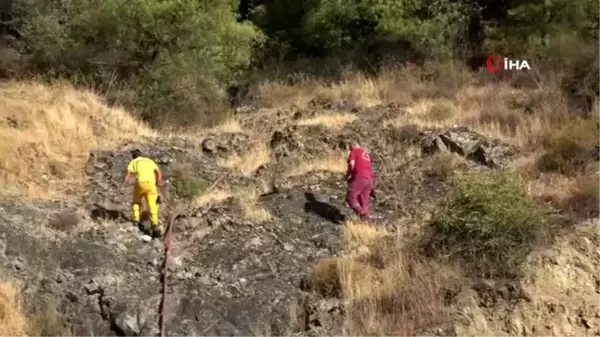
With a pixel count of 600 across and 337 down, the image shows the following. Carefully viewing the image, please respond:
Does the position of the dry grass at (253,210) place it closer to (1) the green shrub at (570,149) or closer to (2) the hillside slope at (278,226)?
(2) the hillside slope at (278,226)

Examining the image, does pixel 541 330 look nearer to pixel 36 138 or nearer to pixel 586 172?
pixel 586 172

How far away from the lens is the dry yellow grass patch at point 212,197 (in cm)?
1348

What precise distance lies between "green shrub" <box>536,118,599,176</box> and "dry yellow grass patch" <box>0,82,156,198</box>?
8.11 m

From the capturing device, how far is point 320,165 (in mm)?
15711

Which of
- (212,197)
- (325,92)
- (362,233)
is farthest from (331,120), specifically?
(362,233)

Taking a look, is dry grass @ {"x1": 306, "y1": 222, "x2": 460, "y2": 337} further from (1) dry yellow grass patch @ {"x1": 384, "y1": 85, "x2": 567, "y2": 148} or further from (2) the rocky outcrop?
(1) dry yellow grass patch @ {"x1": 384, "y1": 85, "x2": 567, "y2": 148}

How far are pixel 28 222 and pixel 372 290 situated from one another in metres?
5.52

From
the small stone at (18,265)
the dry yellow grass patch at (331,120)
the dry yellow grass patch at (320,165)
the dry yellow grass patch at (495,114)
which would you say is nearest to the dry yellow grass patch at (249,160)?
the dry yellow grass patch at (320,165)

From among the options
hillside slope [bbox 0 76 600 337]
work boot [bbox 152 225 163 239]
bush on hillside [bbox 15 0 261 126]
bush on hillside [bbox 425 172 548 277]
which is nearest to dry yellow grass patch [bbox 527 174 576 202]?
hillside slope [bbox 0 76 600 337]

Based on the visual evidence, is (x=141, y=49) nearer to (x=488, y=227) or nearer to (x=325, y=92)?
(x=325, y=92)

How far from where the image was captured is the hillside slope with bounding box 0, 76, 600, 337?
8906mm

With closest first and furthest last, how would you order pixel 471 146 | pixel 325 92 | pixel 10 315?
pixel 10 315 → pixel 471 146 → pixel 325 92

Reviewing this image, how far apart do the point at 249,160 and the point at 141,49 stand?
5.11 metres

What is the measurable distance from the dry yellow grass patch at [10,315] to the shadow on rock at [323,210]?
502 cm
